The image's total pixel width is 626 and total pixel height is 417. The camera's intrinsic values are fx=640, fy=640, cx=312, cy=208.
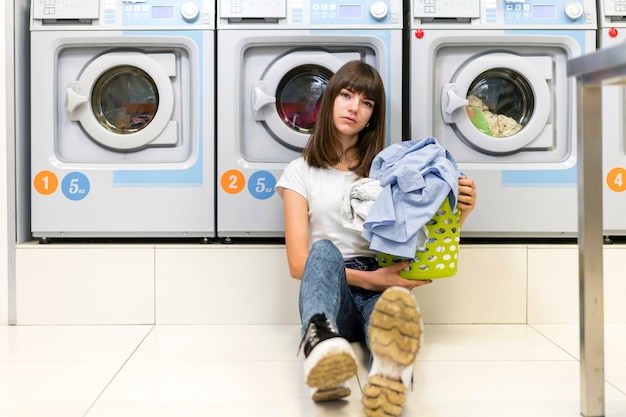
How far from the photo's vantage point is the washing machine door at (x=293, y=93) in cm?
223

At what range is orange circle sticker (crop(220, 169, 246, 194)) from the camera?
2.24m

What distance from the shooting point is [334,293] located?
1591 millimetres

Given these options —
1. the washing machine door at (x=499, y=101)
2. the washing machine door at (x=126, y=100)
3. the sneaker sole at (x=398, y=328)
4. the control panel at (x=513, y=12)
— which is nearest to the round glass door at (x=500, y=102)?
the washing machine door at (x=499, y=101)

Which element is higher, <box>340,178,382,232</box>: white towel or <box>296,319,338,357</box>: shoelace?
<box>340,178,382,232</box>: white towel

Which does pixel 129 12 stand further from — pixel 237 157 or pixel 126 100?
pixel 237 157

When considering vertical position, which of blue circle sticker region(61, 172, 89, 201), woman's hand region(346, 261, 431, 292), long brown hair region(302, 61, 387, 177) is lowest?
woman's hand region(346, 261, 431, 292)

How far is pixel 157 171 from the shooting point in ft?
7.39

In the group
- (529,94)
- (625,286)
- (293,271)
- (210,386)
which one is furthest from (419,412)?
(529,94)

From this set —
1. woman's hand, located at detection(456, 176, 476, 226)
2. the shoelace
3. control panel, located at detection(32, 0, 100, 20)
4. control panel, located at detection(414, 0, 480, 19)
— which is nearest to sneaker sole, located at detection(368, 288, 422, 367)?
the shoelace

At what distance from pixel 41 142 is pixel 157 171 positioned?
42cm

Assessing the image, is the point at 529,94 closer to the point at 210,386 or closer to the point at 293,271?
the point at 293,271

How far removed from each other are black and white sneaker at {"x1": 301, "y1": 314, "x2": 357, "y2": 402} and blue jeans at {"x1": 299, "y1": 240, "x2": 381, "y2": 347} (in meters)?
0.08

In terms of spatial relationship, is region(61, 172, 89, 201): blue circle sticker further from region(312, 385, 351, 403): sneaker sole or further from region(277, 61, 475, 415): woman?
region(312, 385, 351, 403): sneaker sole

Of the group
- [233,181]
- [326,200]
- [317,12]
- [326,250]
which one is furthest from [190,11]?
[326,250]
